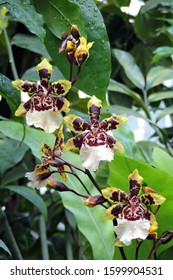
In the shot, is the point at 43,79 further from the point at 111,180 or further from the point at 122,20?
the point at 122,20

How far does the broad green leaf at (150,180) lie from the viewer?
21.3 inches

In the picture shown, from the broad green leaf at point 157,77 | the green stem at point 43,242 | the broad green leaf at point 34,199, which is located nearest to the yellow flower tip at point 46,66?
the broad green leaf at point 34,199

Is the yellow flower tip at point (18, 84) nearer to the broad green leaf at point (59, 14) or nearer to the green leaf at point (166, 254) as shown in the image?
the broad green leaf at point (59, 14)

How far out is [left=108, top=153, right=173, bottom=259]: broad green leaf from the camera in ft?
1.77

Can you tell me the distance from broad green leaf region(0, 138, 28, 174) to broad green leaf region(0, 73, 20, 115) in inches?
13.2

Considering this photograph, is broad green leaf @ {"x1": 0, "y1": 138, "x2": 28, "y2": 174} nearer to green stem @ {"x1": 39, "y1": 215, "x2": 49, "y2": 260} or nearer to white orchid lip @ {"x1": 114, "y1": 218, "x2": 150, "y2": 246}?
green stem @ {"x1": 39, "y1": 215, "x2": 49, "y2": 260}

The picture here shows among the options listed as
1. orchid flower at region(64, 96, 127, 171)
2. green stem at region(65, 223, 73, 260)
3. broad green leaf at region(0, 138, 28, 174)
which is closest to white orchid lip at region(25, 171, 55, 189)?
orchid flower at region(64, 96, 127, 171)

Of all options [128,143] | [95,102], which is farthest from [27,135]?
[95,102]

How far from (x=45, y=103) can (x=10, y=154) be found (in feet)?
1.35

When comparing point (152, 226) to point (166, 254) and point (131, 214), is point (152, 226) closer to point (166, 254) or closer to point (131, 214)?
point (131, 214)

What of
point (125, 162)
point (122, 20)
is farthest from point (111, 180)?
point (122, 20)

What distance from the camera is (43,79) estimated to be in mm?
494

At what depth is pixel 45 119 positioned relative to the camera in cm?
47
